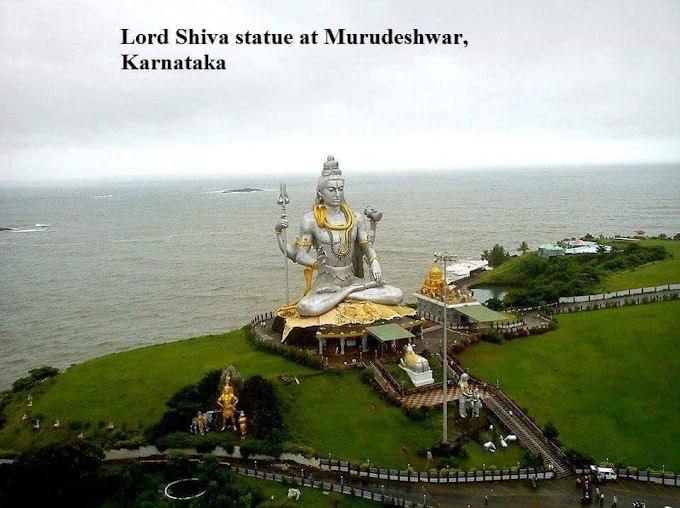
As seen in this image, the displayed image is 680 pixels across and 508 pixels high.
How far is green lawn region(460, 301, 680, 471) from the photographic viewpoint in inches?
790

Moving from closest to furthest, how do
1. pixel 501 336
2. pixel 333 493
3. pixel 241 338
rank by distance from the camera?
pixel 333 493 < pixel 501 336 < pixel 241 338

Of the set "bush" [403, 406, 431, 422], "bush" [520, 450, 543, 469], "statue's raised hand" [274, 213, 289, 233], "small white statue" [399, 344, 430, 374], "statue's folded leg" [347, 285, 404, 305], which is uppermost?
"statue's raised hand" [274, 213, 289, 233]

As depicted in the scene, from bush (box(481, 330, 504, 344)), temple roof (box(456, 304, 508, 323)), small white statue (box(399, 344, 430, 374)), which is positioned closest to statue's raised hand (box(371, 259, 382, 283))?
small white statue (box(399, 344, 430, 374))

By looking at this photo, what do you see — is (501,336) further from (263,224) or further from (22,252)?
(263,224)

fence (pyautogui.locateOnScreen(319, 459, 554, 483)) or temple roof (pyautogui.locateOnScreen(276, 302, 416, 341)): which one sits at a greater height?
temple roof (pyautogui.locateOnScreen(276, 302, 416, 341))

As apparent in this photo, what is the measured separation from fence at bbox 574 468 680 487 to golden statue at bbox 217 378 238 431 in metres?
12.2

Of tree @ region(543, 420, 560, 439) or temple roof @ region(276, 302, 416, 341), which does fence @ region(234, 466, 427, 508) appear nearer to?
tree @ region(543, 420, 560, 439)

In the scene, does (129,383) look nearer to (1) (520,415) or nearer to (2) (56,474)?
(2) (56,474)

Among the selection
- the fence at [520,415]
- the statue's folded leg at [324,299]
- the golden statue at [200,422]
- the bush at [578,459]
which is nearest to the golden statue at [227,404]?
the golden statue at [200,422]

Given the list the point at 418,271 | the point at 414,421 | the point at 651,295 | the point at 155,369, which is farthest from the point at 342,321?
the point at 418,271

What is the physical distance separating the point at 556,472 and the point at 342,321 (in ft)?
36.9

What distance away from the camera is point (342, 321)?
2650 cm

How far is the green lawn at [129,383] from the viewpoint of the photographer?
22.8 m

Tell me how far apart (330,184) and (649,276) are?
26.1m
